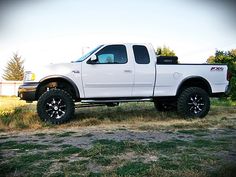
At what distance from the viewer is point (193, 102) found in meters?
8.55

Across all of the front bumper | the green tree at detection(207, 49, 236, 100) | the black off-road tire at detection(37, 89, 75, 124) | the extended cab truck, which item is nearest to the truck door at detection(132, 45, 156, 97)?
the extended cab truck

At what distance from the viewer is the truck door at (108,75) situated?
7910 millimetres

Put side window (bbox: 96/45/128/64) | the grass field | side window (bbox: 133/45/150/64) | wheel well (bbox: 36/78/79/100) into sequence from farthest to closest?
side window (bbox: 133/45/150/64)
side window (bbox: 96/45/128/64)
wheel well (bbox: 36/78/79/100)
the grass field

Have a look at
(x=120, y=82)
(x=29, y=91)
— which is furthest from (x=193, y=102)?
(x=29, y=91)

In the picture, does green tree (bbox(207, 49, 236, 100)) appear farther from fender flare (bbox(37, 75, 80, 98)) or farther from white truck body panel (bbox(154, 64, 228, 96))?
fender flare (bbox(37, 75, 80, 98))

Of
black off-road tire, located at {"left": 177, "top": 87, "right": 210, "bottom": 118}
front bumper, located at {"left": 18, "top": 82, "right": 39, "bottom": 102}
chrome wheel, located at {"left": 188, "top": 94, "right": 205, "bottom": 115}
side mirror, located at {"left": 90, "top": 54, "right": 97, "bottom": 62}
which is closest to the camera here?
front bumper, located at {"left": 18, "top": 82, "right": 39, "bottom": 102}

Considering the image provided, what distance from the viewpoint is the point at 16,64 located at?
145 ft

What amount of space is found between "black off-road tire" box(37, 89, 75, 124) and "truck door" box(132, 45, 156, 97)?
1.70m

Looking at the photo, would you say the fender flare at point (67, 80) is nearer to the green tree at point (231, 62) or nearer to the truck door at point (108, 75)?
the truck door at point (108, 75)

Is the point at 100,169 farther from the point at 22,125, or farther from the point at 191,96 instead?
the point at 191,96

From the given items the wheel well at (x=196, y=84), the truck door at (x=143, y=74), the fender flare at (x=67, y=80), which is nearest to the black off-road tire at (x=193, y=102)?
the wheel well at (x=196, y=84)

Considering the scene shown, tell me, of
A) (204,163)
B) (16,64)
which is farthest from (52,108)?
(16,64)

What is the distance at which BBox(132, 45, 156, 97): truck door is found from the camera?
8164 millimetres

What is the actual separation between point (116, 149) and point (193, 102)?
4.52m
